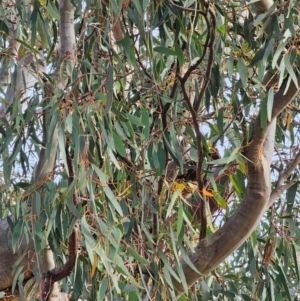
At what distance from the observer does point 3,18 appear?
2.16 meters

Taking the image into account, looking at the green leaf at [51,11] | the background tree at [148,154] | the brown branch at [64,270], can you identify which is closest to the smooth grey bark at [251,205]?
the background tree at [148,154]

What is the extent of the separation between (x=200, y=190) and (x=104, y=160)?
27cm

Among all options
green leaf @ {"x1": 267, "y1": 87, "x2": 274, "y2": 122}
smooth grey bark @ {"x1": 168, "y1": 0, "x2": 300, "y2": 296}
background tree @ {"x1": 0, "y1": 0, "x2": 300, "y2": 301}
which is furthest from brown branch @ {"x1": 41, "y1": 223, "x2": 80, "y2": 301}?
Result: green leaf @ {"x1": 267, "y1": 87, "x2": 274, "y2": 122}

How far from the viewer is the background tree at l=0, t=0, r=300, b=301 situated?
152 centimetres

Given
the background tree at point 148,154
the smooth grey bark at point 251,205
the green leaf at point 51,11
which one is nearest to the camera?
the background tree at point 148,154

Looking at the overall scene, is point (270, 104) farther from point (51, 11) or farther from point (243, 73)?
point (51, 11)

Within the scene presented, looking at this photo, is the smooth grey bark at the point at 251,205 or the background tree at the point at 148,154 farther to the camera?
the smooth grey bark at the point at 251,205

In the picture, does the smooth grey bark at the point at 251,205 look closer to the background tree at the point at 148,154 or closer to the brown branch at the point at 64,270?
the background tree at the point at 148,154

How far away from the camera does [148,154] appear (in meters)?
1.68

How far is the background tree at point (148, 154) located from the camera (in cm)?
152

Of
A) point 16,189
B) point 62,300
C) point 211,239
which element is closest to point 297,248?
point 211,239

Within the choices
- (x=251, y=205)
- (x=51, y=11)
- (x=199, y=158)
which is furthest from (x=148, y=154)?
(x=51, y=11)

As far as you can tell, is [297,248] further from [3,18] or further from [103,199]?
[3,18]

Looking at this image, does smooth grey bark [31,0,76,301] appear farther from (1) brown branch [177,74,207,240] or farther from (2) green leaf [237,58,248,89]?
(2) green leaf [237,58,248,89]
